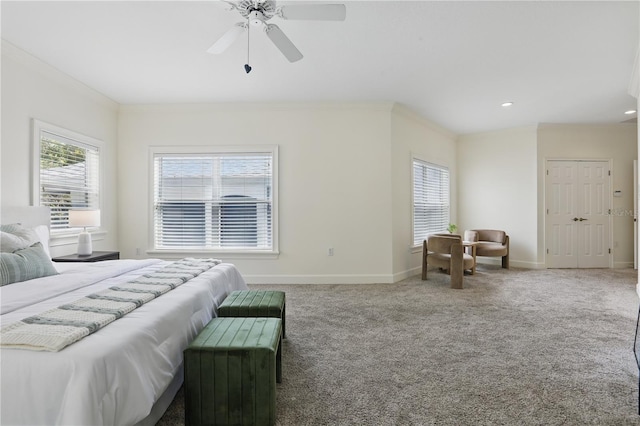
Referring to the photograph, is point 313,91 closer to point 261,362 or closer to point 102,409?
point 261,362

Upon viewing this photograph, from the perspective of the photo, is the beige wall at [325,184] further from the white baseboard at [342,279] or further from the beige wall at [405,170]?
the beige wall at [405,170]

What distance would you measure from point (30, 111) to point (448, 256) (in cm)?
554

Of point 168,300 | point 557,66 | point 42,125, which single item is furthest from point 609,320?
point 42,125

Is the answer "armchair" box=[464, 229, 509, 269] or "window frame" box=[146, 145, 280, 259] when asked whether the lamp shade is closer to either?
"window frame" box=[146, 145, 280, 259]

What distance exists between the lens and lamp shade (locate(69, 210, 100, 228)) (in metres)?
3.69

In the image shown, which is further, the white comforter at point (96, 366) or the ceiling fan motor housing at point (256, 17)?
the ceiling fan motor housing at point (256, 17)

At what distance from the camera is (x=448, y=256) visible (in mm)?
4965

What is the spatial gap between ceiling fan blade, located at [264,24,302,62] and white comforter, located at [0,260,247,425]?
1.94 metres

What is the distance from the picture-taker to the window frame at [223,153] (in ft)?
15.9

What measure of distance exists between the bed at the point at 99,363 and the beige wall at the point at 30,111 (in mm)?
1741

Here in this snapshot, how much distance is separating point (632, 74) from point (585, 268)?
369cm

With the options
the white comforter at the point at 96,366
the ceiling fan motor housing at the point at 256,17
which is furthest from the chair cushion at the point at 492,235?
the white comforter at the point at 96,366

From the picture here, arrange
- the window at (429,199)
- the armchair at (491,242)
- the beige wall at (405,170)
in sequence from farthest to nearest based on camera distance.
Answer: the armchair at (491,242) → the window at (429,199) → the beige wall at (405,170)

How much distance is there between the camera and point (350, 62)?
3514mm
